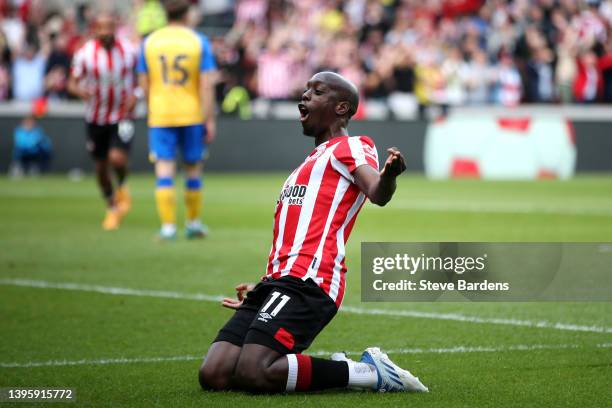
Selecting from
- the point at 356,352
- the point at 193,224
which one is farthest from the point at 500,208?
the point at 356,352

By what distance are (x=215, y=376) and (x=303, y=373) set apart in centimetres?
39

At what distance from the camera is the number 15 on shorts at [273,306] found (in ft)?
17.3

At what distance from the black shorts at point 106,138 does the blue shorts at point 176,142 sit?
68.6 inches

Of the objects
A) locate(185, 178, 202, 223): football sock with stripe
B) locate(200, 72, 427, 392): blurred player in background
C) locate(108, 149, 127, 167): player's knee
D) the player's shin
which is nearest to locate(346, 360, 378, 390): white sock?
locate(200, 72, 427, 392): blurred player in background

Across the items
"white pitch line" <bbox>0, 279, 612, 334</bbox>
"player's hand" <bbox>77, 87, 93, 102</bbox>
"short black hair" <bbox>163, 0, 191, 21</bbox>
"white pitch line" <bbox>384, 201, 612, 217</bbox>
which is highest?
"short black hair" <bbox>163, 0, 191, 21</bbox>

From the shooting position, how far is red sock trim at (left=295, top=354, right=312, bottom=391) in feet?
17.2

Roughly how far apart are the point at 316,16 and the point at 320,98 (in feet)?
71.3

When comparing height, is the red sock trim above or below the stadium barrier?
above

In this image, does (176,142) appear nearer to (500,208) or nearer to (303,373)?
(500,208)

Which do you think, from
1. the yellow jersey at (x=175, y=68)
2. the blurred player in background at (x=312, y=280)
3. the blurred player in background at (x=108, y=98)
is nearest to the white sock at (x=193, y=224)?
the yellow jersey at (x=175, y=68)

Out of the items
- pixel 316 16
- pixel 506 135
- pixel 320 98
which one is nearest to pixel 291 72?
pixel 316 16

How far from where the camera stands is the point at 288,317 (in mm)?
5270

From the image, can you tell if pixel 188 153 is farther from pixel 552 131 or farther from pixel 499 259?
pixel 552 131

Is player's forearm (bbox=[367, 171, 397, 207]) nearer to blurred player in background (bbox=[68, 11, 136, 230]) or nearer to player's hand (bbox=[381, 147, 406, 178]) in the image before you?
player's hand (bbox=[381, 147, 406, 178])
